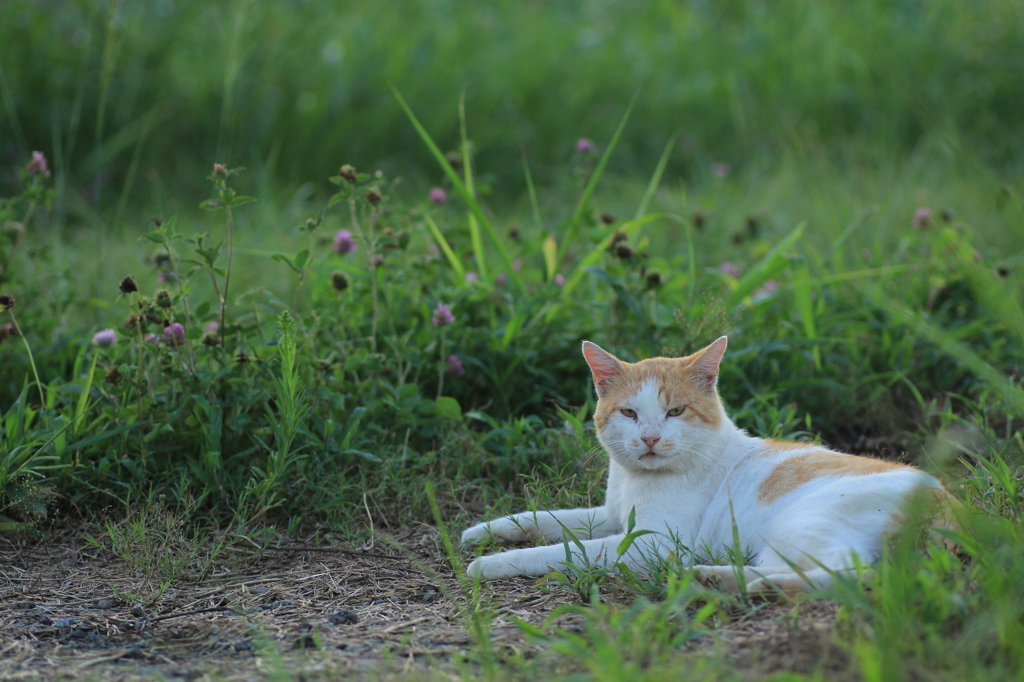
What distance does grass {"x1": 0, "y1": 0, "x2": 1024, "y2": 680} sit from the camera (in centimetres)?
170

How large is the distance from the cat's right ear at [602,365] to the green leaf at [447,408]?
0.63 meters

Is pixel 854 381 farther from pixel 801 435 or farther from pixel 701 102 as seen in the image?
pixel 701 102

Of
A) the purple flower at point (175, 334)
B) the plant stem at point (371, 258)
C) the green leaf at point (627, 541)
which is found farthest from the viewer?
the plant stem at point (371, 258)

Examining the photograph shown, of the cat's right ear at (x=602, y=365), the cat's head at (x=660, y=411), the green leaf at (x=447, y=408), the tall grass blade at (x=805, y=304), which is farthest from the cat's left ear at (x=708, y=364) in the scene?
the tall grass blade at (x=805, y=304)

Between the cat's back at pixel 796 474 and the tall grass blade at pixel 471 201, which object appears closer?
the cat's back at pixel 796 474

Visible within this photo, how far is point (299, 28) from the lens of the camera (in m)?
6.17

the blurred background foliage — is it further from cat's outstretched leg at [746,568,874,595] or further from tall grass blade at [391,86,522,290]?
cat's outstretched leg at [746,568,874,595]

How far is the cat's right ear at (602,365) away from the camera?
7.35 ft

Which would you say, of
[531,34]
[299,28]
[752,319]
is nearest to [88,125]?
[299,28]

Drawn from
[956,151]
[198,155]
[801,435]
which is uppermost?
[956,151]

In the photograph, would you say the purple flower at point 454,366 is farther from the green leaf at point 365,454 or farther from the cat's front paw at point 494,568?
the cat's front paw at point 494,568

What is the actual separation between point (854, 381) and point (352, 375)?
180cm

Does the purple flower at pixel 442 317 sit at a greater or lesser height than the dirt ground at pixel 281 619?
greater

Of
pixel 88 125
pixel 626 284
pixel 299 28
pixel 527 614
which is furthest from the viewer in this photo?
pixel 299 28
